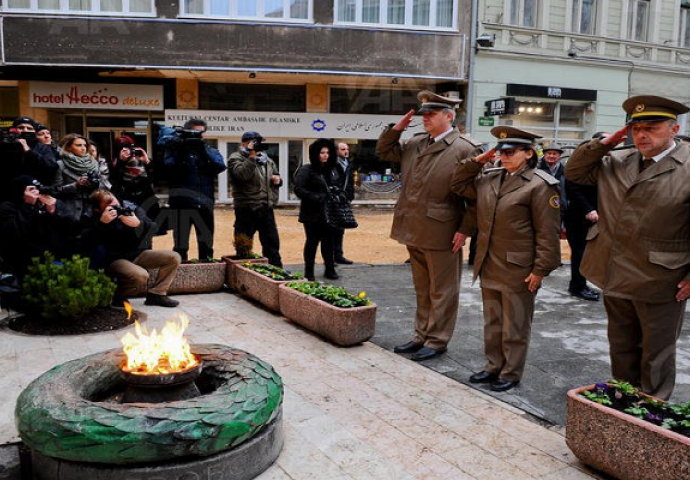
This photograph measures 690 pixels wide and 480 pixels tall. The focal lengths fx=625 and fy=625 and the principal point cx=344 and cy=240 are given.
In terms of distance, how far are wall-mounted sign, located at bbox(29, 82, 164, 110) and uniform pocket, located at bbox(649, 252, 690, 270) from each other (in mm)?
18831

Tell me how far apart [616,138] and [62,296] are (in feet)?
16.0

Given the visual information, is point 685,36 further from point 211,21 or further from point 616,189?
point 616,189

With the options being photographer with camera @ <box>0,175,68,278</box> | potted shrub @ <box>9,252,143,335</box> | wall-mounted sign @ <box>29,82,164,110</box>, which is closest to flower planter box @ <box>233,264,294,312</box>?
potted shrub @ <box>9,252,143,335</box>

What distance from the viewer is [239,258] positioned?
827 centimetres

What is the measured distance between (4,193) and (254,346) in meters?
3.15

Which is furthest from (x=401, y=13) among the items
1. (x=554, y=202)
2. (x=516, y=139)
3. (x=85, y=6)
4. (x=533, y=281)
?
(x=533, y=281)

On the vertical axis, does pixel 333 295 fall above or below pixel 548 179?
below

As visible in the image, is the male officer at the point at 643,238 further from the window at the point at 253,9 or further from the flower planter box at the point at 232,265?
the window at the point at 253,9

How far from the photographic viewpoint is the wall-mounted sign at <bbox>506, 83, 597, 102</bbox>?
814 inches

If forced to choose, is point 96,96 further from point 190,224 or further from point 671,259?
point 671,259

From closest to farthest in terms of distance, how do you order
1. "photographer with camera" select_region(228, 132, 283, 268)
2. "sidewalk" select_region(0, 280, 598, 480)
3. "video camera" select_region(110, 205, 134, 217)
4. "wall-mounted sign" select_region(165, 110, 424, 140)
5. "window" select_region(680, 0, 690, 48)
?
"sidewalk" select_region(0, 280, 598, 480)
"video camera" select_region(110, 205, 134, 217)
"photographer with camera" select_region(228, 132, 283, 268)
"wall-mounted sign" select_region(165, 110, 424, 140)
"window" select_region(680, 0, 690, 48)

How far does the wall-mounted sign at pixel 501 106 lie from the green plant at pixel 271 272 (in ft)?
37.6

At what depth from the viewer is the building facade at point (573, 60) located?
20328mm

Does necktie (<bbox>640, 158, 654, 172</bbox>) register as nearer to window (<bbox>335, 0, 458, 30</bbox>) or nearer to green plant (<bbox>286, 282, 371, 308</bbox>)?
green plant (<bbox>286, 282, 371, 308</bbox>)
